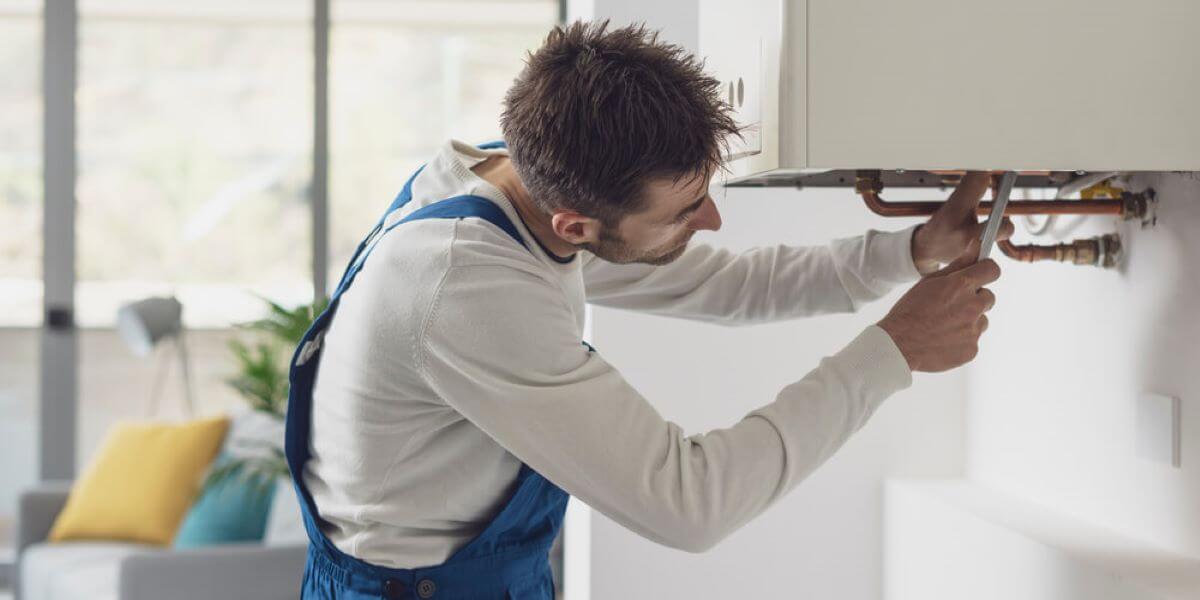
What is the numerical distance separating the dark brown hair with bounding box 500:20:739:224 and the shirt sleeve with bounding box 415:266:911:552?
0.34 feet

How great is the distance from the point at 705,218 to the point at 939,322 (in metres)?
0.24

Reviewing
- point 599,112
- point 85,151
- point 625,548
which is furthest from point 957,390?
point 85,151

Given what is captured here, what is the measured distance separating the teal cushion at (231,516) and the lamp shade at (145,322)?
69 cm

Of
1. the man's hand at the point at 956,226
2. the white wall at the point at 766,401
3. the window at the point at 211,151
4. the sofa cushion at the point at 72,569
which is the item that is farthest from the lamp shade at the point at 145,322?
the man's hand at the point at 956,226

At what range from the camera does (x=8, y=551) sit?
4504 millimetres

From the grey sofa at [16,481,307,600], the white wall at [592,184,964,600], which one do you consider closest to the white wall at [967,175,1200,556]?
the white wall at [592,184,964,600]

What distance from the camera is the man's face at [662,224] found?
1055 mm

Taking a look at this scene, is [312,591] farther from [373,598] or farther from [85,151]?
[85,151]

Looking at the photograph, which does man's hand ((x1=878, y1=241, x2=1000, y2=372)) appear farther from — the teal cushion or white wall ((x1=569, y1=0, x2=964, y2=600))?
the teal cushion

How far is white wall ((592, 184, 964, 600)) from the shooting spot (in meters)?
1.76

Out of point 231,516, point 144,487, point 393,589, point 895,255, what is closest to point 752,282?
point 895,255

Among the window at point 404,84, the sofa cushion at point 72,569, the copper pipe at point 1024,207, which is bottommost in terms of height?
the sofa cushion at point 72,569

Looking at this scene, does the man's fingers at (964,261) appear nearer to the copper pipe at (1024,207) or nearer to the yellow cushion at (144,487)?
the copper pipe at (1024,207)

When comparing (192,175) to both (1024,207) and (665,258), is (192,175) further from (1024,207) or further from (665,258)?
(1024,207)
